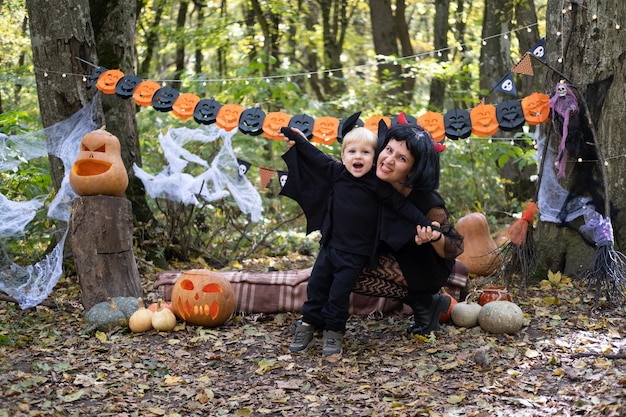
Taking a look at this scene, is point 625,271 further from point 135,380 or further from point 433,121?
point 135,380

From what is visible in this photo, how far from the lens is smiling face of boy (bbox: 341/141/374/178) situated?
4.85 metres

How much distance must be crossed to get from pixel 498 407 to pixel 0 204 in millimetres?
4344

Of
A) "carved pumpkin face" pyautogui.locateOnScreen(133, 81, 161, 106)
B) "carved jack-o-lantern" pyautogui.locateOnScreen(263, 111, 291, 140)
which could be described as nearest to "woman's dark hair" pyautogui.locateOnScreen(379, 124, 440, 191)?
"carved jack-o-lantern" pyautogui.locateOnScreen(263, 111, 291, 140)

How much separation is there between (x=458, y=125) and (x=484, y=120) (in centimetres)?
22

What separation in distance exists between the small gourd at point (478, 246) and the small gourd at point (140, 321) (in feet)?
10.5

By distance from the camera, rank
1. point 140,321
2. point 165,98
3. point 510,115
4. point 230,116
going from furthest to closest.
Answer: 1. point 165,98
2. point 230,116
3. point 510,115
4. point 140,321

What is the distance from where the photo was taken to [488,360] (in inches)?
181

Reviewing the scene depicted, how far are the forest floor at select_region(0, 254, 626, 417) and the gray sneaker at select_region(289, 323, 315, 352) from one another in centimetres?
7

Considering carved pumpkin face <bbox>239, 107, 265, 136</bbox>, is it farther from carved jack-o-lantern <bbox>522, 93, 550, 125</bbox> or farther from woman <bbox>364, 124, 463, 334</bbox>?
carved jack-o-lantern <bbox>522, 93, 550, 125</bbox>

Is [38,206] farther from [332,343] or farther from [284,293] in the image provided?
[332,343]

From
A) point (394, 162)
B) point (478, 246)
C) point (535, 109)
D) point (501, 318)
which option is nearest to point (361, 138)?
point (394, 162)

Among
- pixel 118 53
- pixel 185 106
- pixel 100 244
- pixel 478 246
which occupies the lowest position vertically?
pixel 478 246

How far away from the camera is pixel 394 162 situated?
4688 mm

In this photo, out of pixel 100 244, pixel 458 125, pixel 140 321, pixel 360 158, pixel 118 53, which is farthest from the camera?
pixel 118 53
